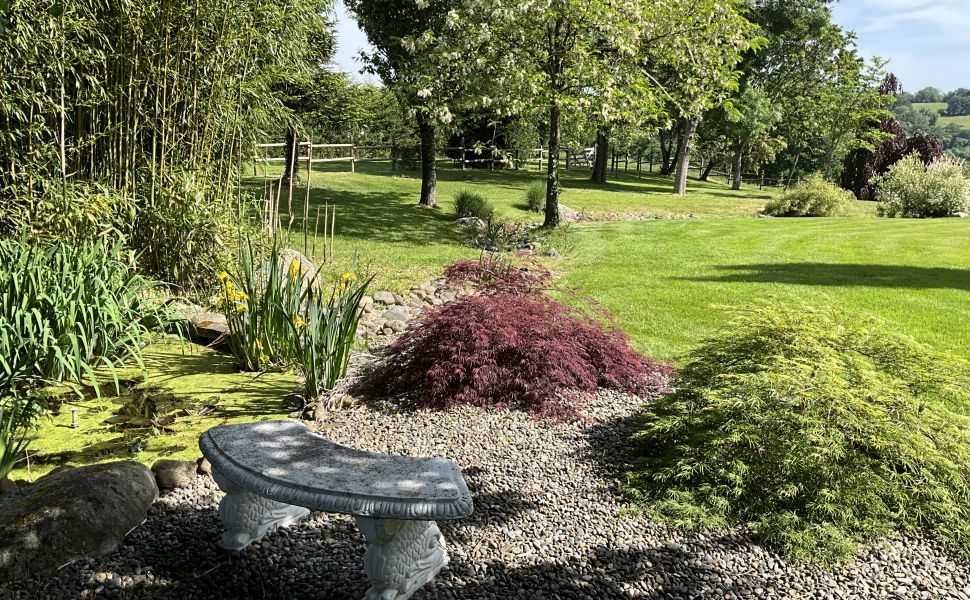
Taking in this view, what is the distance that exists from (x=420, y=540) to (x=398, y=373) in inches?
78.5

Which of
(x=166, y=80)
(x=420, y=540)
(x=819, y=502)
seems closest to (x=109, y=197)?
(x=166, y=80)

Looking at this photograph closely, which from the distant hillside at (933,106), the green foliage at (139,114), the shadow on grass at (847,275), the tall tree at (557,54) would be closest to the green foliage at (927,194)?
the shadow on grass at (847,275)

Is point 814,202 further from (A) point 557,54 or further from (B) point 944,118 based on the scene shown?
(B) point 944,118

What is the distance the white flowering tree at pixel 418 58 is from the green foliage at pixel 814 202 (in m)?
10.0

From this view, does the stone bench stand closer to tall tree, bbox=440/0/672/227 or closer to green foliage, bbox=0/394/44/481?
green foliage, bbox=0/394/44/481

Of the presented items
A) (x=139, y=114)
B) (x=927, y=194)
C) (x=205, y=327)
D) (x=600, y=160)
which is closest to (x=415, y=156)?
(x=600, y=160)

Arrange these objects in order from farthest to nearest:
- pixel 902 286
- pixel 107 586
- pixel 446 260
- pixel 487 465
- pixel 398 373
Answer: pixel 446 260 < pixel 902 286 < pixel 398 373 < pixel 487 465 < pixel 107 586

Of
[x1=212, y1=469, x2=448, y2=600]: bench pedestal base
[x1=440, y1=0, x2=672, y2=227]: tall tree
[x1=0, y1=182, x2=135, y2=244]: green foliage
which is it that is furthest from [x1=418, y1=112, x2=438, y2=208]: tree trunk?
[x1=212, y1=469, x2=448, y2=600]: bench pedestal base

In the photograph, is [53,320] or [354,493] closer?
[354,493]

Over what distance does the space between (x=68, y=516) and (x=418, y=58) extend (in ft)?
32.3

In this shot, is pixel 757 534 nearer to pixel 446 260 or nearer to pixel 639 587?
pixel 639 587

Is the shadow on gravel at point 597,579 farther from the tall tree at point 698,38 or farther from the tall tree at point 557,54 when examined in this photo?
the tall tree at point 698,38

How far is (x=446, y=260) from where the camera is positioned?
9.45 meters

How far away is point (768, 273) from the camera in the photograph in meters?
8.91
